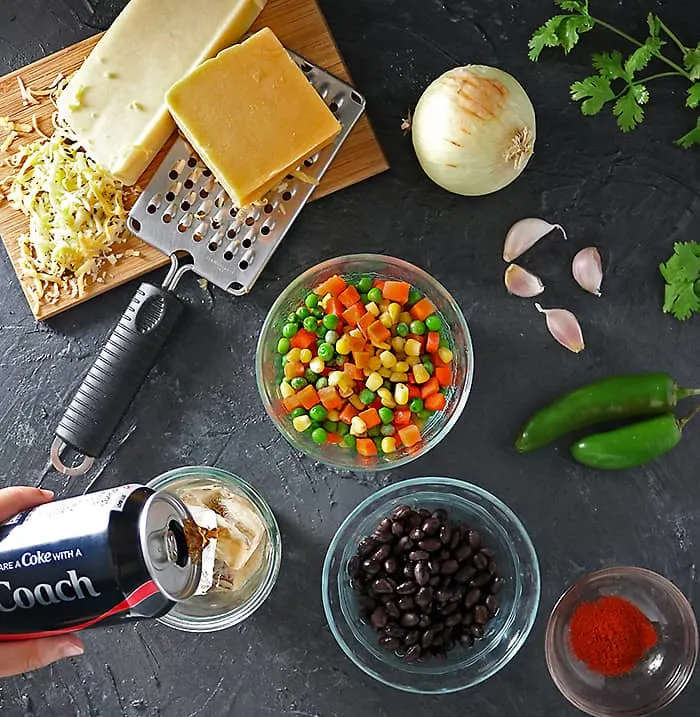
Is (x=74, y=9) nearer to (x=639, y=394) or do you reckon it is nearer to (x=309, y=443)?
(x=309, y=443)

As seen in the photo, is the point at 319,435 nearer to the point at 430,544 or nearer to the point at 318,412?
A: the point at 318,412

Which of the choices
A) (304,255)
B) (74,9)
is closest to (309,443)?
(304,255)

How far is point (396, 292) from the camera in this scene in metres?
2.01

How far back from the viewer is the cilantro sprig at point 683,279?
199 centimetres

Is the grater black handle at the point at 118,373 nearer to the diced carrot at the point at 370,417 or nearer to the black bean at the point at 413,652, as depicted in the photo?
the diced carrot at the point at 370,417

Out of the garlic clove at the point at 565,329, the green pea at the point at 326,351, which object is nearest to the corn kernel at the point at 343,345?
the green pea at the point at 326,351

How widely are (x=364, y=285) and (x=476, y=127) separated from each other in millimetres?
409

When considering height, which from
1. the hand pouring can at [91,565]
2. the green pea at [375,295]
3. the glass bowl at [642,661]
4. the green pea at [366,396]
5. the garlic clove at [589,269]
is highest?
the hand pouring can at [91,565]

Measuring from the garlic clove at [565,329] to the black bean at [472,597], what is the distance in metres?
0.57

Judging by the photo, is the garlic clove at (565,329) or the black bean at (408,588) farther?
the garlic clove at (565,329)

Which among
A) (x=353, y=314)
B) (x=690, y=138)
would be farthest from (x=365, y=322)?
(x=690, y=138)

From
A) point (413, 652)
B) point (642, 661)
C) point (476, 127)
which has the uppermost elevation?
point (476, 127)

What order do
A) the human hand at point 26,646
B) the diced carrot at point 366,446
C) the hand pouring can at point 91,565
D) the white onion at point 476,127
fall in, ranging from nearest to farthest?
the hand pouring can at point 91,565 → the human hand at point 26,646 → the white onion at point 476,127 → the diced carrot at point 366,446

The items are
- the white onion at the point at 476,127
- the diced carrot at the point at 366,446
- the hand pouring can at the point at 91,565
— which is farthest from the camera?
the diced carrot at the point at 366,446
